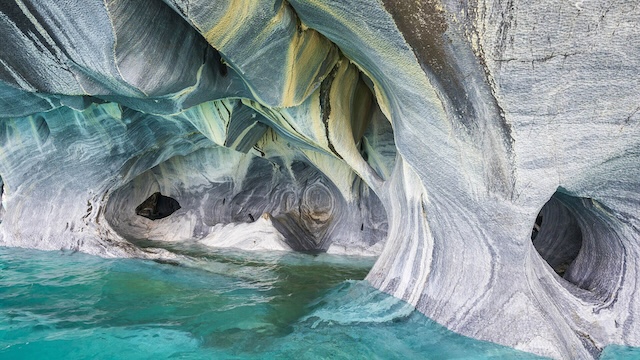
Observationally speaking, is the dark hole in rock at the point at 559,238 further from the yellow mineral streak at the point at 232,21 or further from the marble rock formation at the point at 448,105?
the yellow mineral streak at the point at 232,21

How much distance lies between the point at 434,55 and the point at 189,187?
23.8 ft

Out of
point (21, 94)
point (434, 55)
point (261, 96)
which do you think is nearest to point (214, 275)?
point (261, 96)

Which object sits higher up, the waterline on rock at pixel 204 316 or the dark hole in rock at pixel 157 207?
the dark hole in rock at pixel 157 207

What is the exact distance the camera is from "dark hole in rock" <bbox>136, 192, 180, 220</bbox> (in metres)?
10.2

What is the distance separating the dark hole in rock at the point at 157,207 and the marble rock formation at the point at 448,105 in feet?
13.9

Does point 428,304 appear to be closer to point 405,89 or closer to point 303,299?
point 303,299

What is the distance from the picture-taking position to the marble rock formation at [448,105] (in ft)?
8.76

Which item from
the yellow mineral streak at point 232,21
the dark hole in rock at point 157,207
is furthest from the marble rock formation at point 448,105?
the dark hole in rock at point 157,207

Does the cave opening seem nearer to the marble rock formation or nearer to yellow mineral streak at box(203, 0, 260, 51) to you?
the marble rock formation

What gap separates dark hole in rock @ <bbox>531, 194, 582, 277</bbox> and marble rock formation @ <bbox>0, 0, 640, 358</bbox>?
0.06ft

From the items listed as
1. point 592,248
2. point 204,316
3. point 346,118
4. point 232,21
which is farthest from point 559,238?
point 232,21

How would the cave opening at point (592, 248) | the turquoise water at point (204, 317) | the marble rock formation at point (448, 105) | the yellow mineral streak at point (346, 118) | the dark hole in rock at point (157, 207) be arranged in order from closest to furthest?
the marble rock formation at point (448, 105) → the turquoise water at point (204, 317) → the cave opening at point (592, 248) → the yellow mineral streak at point (346, 118) → the dark hole in rock at point (157, 207)

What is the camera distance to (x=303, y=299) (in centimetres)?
426

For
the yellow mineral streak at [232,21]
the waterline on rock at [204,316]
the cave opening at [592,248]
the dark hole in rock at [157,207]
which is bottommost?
the waterline on rock at [204,316]
